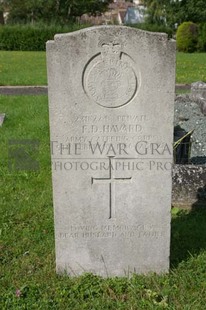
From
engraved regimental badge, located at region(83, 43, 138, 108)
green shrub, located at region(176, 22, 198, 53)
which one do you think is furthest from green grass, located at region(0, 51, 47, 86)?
green shrub, located at region(176, 22, 198, 53)

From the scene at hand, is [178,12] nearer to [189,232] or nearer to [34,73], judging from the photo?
[34,73]

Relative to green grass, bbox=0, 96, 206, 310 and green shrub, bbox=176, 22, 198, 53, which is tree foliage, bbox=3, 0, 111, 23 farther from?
green grass, bbox=0, 96, 206, 310

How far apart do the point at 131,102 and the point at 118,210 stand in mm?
832

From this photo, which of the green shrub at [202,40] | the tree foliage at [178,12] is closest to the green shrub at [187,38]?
the green shrub at [202,40]

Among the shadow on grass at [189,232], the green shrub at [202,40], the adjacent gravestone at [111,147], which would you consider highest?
the adjacent gravestone at [111,147]

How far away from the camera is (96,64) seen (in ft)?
9.16

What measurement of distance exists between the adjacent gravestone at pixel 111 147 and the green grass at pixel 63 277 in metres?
→ 0.16

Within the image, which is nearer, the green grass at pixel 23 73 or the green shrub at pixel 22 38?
the green grass at pixel 23 73

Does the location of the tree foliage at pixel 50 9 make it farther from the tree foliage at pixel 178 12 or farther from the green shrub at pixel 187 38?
the green shrub at pixel 187 38

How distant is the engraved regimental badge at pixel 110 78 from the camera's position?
2.78 m

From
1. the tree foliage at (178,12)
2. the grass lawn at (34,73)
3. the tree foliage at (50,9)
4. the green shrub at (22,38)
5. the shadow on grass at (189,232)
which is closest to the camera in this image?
the shadow on grass at (189,232)

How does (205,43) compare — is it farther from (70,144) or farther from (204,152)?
(70,144)

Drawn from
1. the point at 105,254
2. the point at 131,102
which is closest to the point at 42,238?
the point at 105,254

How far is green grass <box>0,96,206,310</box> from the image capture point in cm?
305
